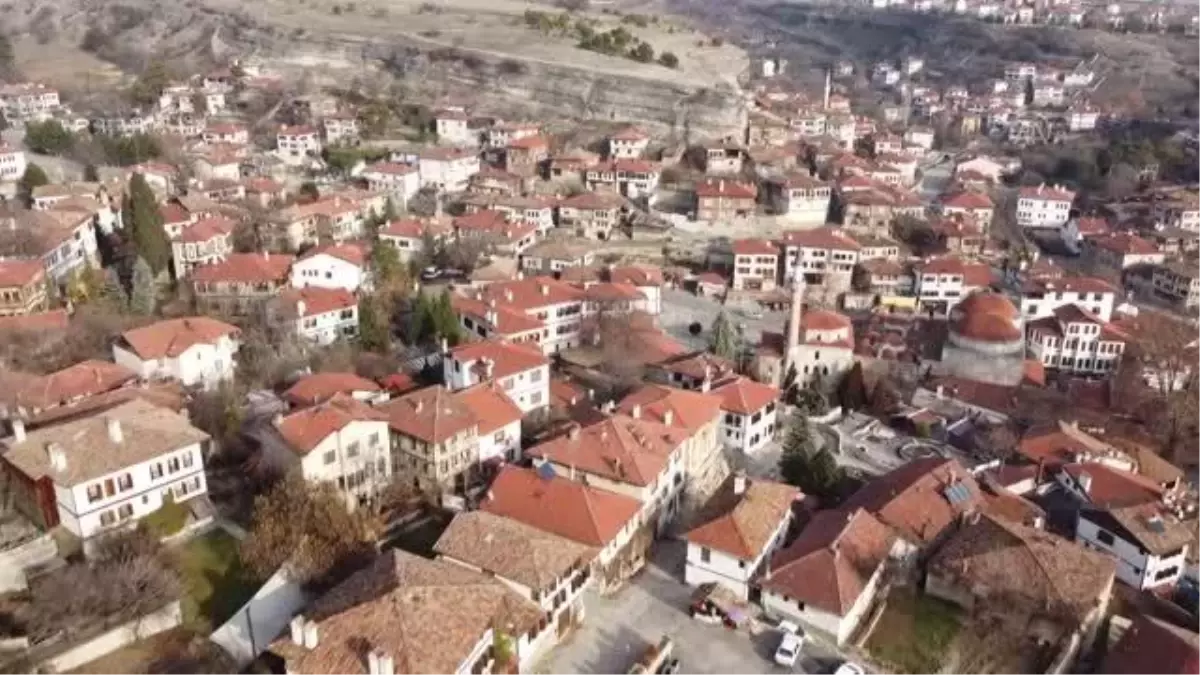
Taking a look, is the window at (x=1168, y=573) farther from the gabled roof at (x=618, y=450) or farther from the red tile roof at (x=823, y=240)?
the red tile roof at (x=823, y=240)

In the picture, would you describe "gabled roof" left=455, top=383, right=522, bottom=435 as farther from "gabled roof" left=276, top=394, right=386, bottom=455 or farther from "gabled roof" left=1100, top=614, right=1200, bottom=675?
"gabled roof" left=1100, top=614, right=1200, bottom=675

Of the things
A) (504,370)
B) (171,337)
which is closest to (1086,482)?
(504,370)

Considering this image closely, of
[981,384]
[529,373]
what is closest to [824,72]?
[981,384]

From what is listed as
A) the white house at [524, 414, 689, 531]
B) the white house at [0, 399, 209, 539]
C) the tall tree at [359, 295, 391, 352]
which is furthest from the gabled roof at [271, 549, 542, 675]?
the tall tree at [359, 295, 391, 352]

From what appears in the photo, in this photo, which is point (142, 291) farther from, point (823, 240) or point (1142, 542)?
point (1142, 542)

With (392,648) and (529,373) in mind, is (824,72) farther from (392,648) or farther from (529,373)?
(392,648)

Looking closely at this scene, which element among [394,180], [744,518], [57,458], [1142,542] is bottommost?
[1142,542]

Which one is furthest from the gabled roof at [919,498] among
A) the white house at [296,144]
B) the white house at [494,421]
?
the white house at [296,144]
